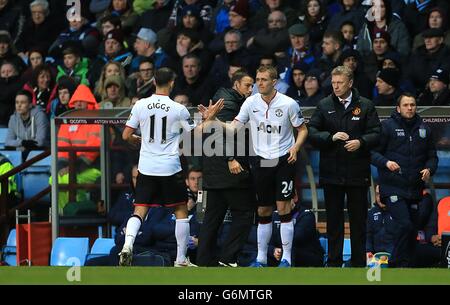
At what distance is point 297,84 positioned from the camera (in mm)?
17828

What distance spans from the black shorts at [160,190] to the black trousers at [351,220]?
1.48m

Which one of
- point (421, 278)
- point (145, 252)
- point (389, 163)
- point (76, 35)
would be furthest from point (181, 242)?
point (76, 35)

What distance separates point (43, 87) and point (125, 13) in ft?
7.91

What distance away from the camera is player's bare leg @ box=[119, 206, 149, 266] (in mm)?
13531

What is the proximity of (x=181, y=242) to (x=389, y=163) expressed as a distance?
2.21 meters

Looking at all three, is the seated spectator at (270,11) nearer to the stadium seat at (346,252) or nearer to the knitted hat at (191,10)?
the knitted hat at (191,10)

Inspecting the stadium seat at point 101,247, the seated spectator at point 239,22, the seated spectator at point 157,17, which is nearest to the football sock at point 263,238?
the stadium seat at point 101,247

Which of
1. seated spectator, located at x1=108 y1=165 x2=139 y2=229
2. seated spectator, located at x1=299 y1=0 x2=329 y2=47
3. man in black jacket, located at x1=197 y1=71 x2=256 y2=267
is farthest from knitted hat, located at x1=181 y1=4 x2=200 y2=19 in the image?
man in black jacket, located at x1=197 y1=71 x2=256 y2=267

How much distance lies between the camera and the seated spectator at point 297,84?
58.3ft

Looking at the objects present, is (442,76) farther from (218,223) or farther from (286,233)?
(218,223)

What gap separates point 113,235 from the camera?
16.7 m

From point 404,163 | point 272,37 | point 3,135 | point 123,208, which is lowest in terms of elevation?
point 123,208

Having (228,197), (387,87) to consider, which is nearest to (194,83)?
(387,87)
